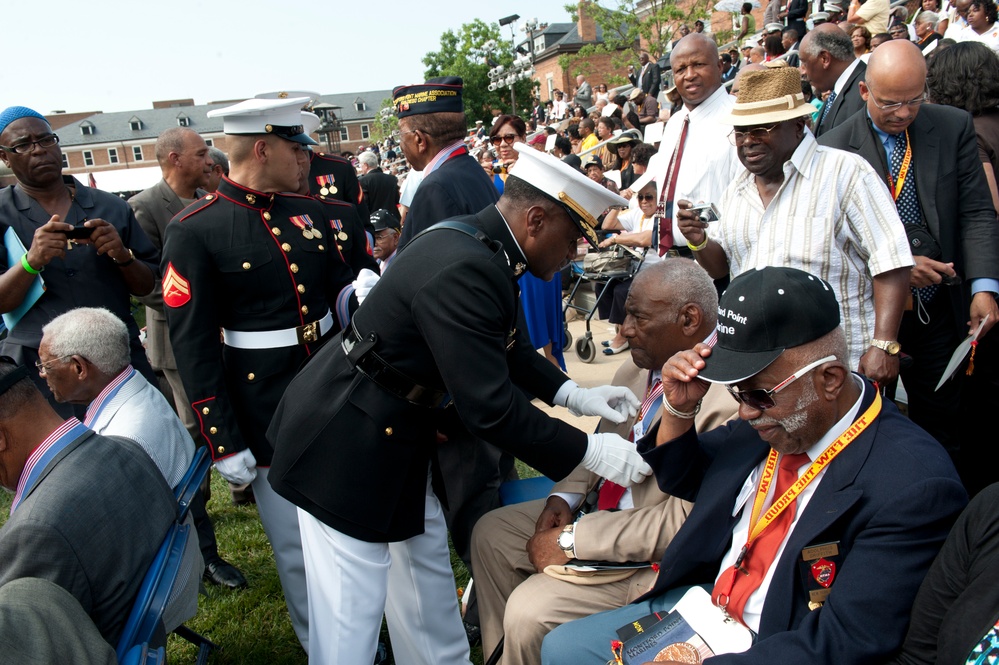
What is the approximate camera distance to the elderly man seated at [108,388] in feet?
9.59

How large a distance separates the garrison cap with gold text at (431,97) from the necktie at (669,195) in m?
1.32

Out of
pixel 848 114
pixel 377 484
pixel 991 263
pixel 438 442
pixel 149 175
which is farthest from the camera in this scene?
pixel 149 175

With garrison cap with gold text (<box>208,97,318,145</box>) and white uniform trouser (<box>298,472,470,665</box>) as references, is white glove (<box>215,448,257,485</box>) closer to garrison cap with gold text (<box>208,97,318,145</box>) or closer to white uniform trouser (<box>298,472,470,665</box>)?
white uniform trouser (<box>298,472,470,665</box>)

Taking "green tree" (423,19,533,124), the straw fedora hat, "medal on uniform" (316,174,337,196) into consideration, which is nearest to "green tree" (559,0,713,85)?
"green tree" (423,19,533,124)

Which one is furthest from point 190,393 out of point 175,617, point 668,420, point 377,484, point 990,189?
point 990,189

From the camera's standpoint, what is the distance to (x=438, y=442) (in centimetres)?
303

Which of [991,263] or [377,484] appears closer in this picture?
[377,484]

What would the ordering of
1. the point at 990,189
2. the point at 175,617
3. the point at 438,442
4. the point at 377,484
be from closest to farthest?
the point at 377,484, the point at 175,617, the point at 438,442, the point at 990,189

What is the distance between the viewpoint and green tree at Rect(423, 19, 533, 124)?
5153cm

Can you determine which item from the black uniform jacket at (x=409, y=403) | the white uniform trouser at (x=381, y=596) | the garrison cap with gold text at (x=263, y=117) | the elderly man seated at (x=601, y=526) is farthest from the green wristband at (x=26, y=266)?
the elderly man seated at (x=601, y=526)

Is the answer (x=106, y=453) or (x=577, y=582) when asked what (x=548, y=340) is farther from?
(x=106, y=453)

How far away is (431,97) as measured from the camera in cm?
458

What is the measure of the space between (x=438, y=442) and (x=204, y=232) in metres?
1.29

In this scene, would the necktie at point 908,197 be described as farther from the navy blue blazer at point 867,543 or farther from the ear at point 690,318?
the navy blue blazer at point 867,543
